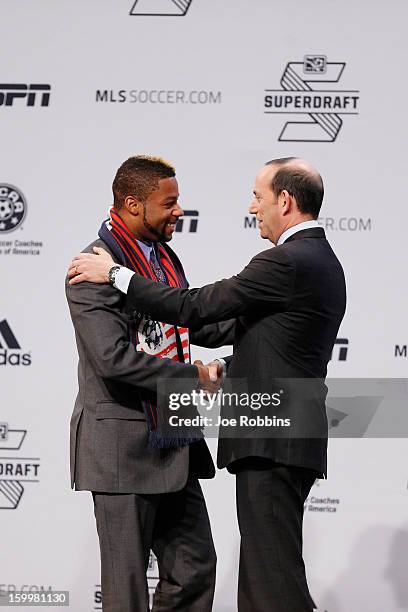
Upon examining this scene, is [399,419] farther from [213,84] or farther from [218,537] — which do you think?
[213,84]

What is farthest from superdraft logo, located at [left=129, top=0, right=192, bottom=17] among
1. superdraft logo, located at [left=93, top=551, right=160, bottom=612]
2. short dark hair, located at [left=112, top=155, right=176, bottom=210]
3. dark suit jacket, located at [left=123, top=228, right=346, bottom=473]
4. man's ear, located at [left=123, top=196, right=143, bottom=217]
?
superdraft logo, located at [left=93, top=551, right=160, bottom=612]

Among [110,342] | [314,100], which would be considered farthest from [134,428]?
[314,100]

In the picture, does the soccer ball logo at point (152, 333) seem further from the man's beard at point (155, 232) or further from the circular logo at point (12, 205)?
the circular logo at point (12, 205)

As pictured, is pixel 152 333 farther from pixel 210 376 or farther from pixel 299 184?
pixel 299 184

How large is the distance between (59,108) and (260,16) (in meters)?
1.05

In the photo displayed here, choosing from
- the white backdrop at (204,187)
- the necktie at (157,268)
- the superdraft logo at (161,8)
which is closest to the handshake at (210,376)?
the necktie at (157,268)

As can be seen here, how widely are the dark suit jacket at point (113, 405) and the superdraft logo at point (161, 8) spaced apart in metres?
1.83

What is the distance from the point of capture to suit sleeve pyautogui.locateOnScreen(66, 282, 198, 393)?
293 centimetres

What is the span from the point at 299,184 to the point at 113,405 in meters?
0.92

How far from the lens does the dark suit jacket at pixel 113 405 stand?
2947 millimetres

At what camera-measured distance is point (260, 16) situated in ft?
14.6

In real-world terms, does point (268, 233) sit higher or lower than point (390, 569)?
higher

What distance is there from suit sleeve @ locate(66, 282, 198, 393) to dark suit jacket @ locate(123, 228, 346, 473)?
0.09 meters

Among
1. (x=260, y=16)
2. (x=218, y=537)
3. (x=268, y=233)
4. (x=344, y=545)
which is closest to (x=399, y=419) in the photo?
(x=344, y=545)
